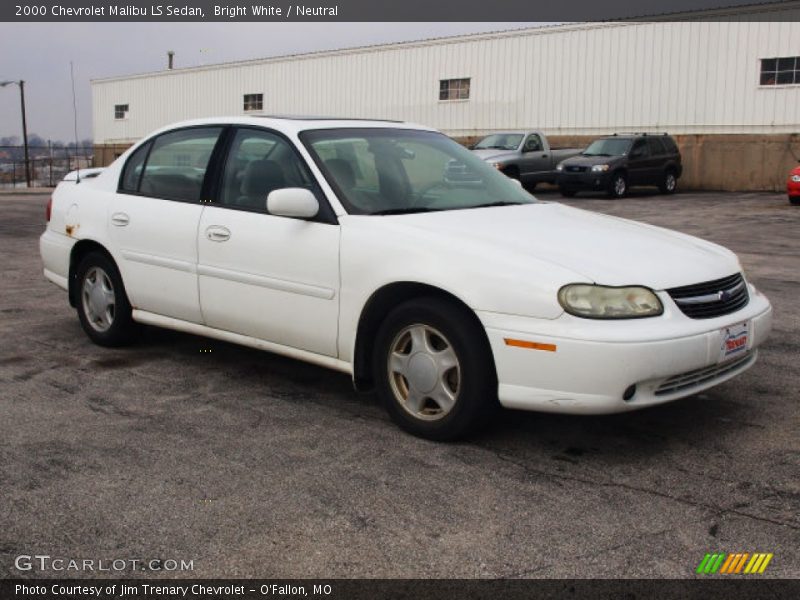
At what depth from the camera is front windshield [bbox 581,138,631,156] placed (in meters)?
22.6

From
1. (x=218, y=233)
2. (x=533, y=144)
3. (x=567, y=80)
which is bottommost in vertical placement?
(x=218, y=233)

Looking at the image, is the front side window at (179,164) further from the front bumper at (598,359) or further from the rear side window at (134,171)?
the front bumper at (598,359)

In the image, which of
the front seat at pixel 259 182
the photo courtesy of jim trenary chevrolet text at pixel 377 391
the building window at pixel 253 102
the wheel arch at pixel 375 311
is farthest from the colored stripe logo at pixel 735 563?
the building window at pixel 253 102

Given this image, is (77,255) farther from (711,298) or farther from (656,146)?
(656,146)

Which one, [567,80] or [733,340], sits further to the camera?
[567,80]

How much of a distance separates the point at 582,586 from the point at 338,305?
6.80 ft

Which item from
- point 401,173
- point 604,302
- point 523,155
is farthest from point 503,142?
point 604,302

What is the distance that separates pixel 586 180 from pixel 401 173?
1762cm

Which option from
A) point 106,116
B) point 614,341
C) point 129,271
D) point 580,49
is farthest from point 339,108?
point 614,341

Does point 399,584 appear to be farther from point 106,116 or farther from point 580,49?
point 106,116

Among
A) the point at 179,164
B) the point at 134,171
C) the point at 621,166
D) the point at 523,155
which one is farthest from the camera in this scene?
the point at 523,155

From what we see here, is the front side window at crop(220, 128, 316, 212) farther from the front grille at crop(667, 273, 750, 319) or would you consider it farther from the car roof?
the front grille at crop(667, 273, 750, 319)

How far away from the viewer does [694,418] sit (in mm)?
4629

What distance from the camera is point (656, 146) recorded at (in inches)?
926
